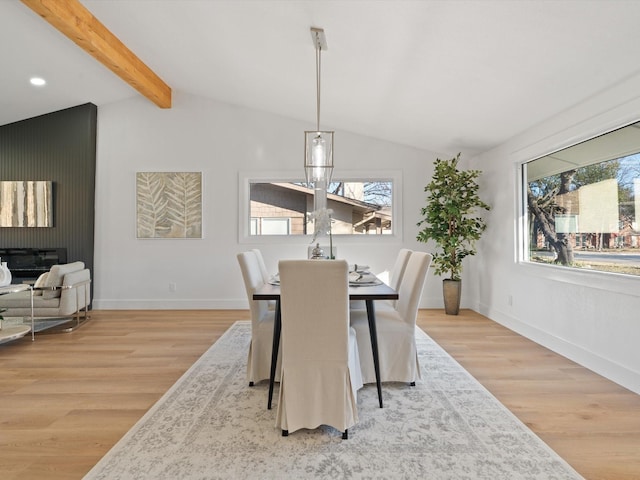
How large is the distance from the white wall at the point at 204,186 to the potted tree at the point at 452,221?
0.47 metres

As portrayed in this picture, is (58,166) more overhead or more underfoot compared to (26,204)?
more overhead

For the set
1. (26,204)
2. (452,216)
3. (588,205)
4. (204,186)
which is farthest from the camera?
(204,186)

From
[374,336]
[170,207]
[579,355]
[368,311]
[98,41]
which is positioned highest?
[98,41]

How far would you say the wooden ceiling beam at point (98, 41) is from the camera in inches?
122

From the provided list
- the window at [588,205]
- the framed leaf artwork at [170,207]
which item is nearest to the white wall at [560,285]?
the window at [588,205]

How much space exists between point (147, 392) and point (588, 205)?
3.72 metres

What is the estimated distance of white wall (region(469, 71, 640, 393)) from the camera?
2678 millimetres

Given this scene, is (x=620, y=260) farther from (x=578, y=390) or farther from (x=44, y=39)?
(x=44, y=39)

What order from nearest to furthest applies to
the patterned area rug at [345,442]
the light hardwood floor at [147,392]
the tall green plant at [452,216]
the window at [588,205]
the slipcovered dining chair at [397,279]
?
the patterned area rug at [345,442] < the light hardwood floor at [147,392] < the window at [588,205] < the slipcovered dining chair at [397,279] < the tall green plant at [452,216]

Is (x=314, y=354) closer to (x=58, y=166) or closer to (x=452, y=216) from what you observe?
(x=452, y=216)

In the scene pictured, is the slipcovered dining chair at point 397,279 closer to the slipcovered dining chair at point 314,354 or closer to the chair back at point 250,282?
the chair back at point 250,282

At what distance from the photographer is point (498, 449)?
1.88 meters

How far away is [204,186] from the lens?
541 cm

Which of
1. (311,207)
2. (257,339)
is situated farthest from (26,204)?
(257,339)
